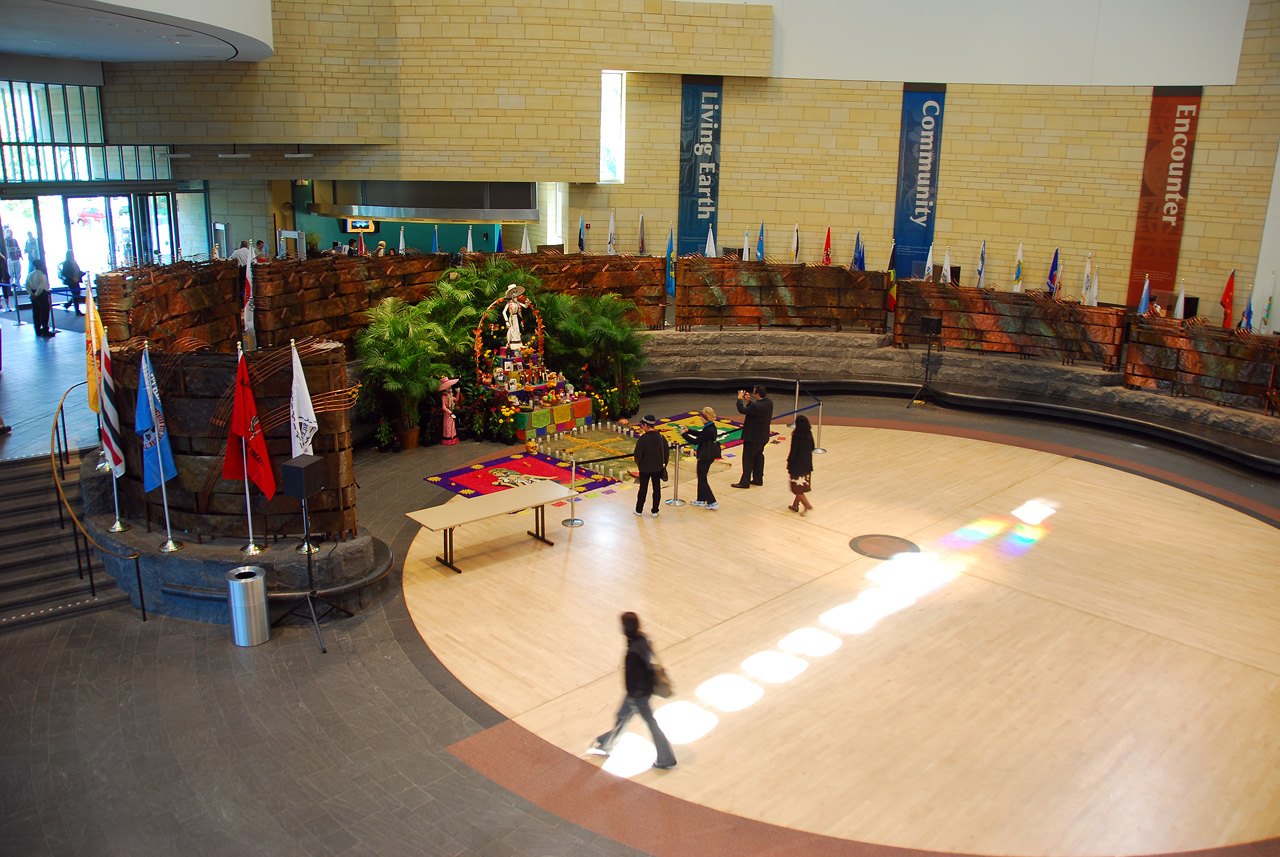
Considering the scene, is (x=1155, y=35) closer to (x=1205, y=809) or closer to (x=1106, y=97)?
(x=1106, y=97)

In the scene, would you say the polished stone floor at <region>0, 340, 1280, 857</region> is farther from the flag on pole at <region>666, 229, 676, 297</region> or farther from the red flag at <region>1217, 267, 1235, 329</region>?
the red flag at <region>1217, 267, 1235, 329</region>

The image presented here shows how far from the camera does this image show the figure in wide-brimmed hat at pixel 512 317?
54.2 feet

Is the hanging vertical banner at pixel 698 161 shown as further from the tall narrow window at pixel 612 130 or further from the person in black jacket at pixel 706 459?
the person in black jacket at pixel 706 459

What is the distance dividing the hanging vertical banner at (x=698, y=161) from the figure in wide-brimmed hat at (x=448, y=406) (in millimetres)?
10969

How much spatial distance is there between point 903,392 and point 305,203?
58.7 ft

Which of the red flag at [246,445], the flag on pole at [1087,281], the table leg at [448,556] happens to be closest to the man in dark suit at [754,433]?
the table leg at [448,556]

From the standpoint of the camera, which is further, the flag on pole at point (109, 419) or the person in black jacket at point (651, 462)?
the person in black jacket at point (651, 462)

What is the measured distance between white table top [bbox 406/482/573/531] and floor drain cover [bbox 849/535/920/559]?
381 cm

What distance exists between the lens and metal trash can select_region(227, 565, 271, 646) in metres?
9.27

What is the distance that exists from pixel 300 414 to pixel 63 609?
10.6 feet

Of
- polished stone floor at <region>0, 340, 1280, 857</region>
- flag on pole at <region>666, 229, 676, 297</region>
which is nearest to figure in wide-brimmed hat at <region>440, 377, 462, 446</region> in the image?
polished stone floor at <region>0, 340, 1280, 857</region>

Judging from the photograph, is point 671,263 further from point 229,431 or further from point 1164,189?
point 229,431

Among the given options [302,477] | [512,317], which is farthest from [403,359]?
[302,477]

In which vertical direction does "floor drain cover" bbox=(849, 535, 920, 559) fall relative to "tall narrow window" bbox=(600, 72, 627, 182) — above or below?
below
